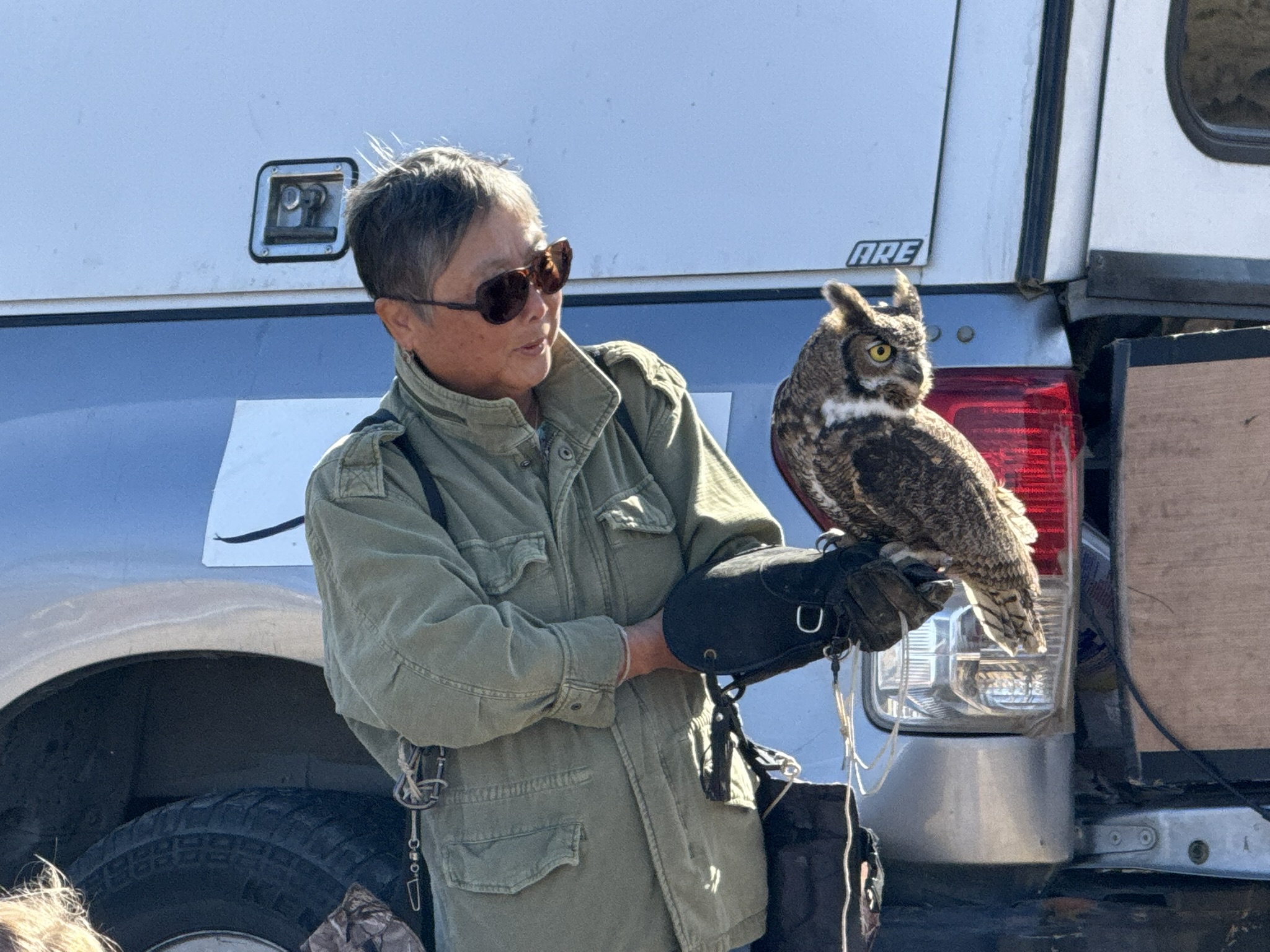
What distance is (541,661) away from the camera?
70.2 inches

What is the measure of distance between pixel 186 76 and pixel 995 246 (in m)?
1.68

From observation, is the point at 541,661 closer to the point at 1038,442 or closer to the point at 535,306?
the point at 535,306

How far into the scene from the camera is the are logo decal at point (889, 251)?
2404mm

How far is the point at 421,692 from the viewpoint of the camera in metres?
1.79

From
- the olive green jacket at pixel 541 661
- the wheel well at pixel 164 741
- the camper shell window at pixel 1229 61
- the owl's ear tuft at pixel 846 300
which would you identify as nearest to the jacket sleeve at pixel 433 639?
the olive green jacket at pixel 541 661

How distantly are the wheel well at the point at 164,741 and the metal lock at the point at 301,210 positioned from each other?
872mm

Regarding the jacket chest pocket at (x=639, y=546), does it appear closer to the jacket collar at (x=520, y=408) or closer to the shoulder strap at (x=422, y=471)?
the jacket collar at (x=520, y=408)

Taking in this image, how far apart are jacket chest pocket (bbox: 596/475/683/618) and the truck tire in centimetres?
92

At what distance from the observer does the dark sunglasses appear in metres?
1.93

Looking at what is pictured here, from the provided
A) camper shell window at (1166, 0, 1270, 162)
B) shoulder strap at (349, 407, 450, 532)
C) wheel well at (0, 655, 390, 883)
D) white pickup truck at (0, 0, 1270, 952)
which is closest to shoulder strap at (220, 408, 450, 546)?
shoulder strap at (349, 407, 450, 532)

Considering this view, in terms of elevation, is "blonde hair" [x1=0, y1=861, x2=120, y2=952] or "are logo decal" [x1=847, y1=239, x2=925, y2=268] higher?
"are logo decal" [x1=847, y1=239, x2=925, y2=268]

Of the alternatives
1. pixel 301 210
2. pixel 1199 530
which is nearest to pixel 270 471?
pixel 301 210

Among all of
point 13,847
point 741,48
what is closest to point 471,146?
point 741,48

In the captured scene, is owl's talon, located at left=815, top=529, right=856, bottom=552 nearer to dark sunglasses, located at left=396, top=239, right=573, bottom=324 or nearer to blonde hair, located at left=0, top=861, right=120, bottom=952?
dark sunglasses, located at left=396, top=239, right=573, bottom=324
